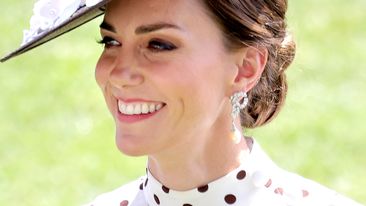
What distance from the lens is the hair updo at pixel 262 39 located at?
12.5 feet

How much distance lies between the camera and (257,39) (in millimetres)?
3902

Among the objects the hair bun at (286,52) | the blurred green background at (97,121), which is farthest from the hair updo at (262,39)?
the blurred green background at (97,121)

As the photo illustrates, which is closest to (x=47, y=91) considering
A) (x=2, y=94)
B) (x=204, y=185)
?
(x=2, y=94)

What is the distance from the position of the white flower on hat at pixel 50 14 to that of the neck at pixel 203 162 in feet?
1.79

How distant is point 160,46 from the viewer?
3746 mm

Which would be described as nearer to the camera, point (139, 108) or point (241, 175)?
point (139, 108)

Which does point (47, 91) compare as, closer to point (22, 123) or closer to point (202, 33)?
point (22, 123)

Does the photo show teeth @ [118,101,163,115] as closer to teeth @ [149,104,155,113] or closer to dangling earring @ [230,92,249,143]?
teeth @ [149,104,155,113]

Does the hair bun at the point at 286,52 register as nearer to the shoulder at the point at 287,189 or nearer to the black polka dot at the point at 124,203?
the shoulder at the point at 287,189

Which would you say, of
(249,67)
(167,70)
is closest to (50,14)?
(167,70)

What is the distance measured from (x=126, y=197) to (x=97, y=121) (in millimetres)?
3230

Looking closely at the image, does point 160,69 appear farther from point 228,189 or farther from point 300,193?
point 300,193

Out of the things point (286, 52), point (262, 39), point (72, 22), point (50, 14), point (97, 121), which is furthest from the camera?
point (97, 121)

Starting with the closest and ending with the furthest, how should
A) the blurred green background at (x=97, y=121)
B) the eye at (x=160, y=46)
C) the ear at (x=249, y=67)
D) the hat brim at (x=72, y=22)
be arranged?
the hat brim at (x=72, y=22)
the eye at (x=160, y=46)
the ear at (x=249, y=67)
the blurred green background at (x=97, y=121)
